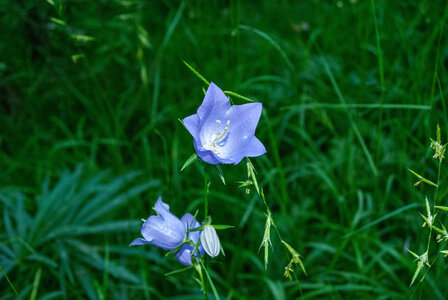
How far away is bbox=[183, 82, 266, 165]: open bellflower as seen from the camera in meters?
1.21

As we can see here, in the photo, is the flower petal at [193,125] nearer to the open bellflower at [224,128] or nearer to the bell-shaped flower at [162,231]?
the open bellflower at [224,128]

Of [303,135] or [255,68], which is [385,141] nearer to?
[303,135]

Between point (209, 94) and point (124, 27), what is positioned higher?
point (209, 94)

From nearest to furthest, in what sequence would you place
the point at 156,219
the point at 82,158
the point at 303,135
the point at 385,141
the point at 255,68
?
1. the point at 156,219
2. the point at 303,135
3. the point at 385,141
4. the point at 82,158
5. the point at 255,68

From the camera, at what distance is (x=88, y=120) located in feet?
10.1

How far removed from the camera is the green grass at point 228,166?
6.70ft

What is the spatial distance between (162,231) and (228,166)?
1299 mm

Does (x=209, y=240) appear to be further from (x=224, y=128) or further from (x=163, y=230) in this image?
(x=224, y=128)

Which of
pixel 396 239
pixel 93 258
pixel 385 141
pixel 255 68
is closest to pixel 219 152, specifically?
pixel 93 258

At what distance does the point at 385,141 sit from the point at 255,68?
1.00 metres

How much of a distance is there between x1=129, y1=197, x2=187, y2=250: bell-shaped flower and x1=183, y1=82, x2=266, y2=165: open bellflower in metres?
0.22

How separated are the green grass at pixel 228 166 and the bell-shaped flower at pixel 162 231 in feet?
0.93

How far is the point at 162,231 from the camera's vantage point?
121 centimetres

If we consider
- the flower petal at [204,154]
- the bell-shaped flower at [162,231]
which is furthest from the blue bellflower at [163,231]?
the flower petal at [204,154]
